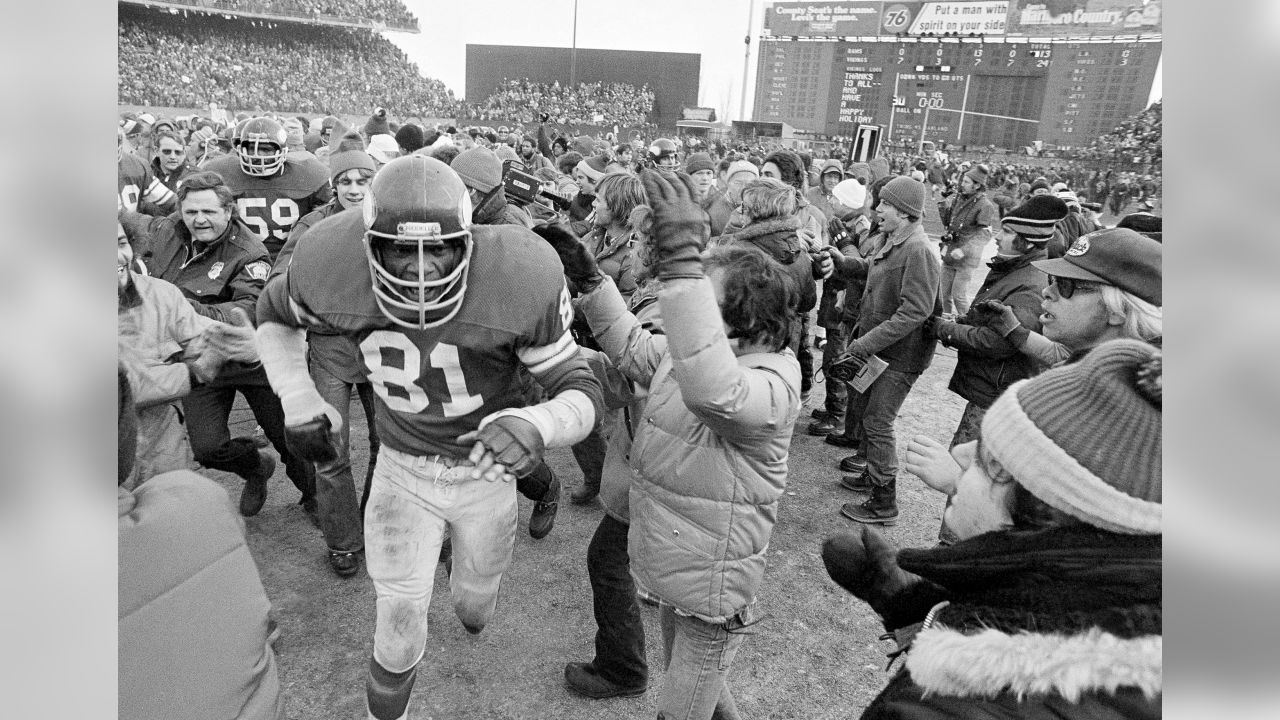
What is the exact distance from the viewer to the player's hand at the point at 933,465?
164cm

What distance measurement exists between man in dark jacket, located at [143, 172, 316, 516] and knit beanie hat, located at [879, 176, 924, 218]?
3.49 metres

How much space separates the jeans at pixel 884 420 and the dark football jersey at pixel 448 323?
99.6 inches

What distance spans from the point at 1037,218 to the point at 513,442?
9.79 feet

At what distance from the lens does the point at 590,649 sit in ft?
10.3

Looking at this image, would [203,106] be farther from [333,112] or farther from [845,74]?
[845,74]

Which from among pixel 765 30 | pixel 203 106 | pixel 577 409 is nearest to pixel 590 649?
pixel 577 409

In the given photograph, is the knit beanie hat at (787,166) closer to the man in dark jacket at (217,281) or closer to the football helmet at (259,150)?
the football helmet at (259,150)

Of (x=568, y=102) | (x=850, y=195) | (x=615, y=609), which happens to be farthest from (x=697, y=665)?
(x=568, y=102)

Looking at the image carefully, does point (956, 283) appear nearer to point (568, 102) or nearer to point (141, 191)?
point (141, 191)

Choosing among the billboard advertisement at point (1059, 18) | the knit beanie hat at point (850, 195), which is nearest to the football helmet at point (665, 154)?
the knit beanie hat at point (850, 195)

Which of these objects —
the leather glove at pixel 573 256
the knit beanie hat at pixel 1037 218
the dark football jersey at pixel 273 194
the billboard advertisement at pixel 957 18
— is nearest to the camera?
the leather glove at pixel 573 256

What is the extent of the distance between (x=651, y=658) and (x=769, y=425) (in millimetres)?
1658

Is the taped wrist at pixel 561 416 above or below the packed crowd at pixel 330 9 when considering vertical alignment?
below
